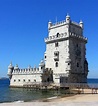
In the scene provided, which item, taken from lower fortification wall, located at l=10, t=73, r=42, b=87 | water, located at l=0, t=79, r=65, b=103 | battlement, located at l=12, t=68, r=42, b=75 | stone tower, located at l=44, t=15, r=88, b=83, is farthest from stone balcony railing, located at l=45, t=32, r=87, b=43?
water, located at l=0, t=79, r=65, b=103

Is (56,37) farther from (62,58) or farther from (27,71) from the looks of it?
(27,71)

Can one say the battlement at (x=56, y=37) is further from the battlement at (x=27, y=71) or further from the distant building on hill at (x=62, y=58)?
the battlement at (x=27, y=71)

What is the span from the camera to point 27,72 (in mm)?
71625

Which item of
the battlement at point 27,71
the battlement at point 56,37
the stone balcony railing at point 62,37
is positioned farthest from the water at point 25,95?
the battlement at point 56,37

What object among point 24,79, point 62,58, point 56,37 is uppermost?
point 56,37

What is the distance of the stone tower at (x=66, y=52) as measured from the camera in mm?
65625

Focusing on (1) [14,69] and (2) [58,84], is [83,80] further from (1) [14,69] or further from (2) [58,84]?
(1) [14,69]

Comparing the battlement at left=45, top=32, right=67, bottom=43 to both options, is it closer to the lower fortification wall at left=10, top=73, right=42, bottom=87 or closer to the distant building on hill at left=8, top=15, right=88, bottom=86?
the distant building on hill at left=8, top=15, right=88, bottom=86

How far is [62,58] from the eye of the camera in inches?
2638

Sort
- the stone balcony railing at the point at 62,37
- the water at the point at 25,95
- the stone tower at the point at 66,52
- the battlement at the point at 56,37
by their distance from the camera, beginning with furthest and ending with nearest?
the battlement at the point at 56,37 → the stone balcony railing at the point at 62,37 → the stone tower at the point at 66,52 → the water at the point at 25,95

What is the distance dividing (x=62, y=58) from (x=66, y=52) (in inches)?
85.5

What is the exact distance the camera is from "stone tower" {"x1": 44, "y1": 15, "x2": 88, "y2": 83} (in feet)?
215

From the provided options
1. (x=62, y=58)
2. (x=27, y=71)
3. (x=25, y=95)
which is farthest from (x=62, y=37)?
(x=25, y=95)

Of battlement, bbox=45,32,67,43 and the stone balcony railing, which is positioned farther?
battlement, bbox=45,32,67,43
